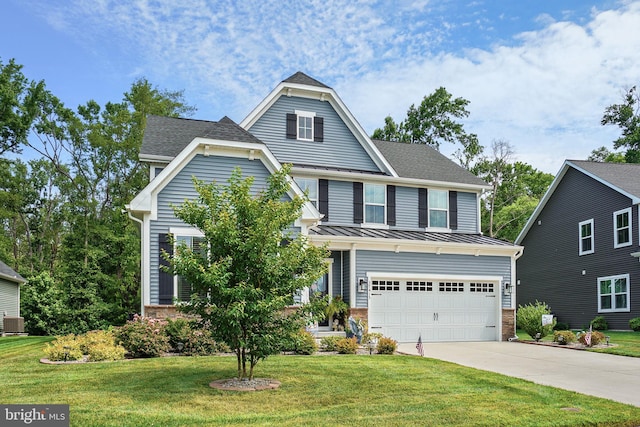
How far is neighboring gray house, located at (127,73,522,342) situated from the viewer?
723 inches

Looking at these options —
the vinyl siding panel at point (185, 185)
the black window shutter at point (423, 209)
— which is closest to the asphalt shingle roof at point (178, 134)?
the vinyl siding panel at point (185, 185)

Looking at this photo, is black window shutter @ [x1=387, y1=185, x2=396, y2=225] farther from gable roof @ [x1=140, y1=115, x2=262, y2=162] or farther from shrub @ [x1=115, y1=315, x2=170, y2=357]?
shrub @ [x1=115, y1=315, x2=170, y2=357]

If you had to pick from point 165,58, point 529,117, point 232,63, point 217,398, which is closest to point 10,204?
point 165,58

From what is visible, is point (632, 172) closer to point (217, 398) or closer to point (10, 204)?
point (217, 398)

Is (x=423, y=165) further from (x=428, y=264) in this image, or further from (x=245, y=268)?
(x=245, y=268)

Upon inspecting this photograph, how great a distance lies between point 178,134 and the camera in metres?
21.5

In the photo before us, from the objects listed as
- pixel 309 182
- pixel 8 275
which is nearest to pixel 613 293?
pixel 309 182

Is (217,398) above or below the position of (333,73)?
below

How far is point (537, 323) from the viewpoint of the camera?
21.1m

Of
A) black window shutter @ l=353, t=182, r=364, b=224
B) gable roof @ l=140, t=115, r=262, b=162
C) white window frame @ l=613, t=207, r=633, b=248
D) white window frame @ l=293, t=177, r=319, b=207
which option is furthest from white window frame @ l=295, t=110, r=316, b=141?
white window frame @ l=613, t=207, r=633, b=248

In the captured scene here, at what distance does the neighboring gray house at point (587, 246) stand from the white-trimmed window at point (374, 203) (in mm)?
10469

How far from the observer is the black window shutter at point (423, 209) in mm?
23469

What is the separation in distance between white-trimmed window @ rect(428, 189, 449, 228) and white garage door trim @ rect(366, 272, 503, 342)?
3.07m

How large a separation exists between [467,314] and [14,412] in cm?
1631
